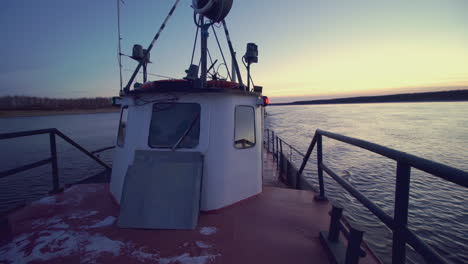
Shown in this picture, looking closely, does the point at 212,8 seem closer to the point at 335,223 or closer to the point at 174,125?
the point at 174,125

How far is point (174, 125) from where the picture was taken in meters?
3.69

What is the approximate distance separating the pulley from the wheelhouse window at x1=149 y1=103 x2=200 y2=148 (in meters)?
1.59

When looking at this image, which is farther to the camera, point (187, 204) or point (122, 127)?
point (122, 127)

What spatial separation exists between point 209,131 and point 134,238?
1.80 metres

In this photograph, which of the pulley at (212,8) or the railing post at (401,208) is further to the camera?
the pulley at (212,8)

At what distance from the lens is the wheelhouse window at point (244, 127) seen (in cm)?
399

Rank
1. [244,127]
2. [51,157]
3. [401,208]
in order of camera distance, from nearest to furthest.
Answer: [401,208], [244,127], [51,157]

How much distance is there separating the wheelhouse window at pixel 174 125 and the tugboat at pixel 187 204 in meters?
0.02

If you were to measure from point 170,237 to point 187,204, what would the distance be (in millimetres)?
471

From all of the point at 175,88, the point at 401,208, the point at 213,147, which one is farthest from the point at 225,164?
the point at 401,208

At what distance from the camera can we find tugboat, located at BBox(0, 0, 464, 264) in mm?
2549

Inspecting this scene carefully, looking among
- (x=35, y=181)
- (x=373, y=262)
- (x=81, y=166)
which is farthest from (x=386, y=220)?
(x=81, y=166)

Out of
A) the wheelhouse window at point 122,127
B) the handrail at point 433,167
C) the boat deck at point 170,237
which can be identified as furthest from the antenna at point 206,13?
the handrail at point 433,167

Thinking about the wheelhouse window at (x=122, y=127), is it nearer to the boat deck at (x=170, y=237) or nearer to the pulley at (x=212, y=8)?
the boat deck at (x=170, y=237)
